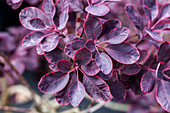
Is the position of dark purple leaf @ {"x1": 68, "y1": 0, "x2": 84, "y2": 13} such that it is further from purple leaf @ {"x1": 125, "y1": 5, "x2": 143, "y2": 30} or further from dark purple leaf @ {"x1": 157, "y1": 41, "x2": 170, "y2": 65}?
dark purple leaf @ {"x1": 157, "y1": 41, "x2": 170, "y2": 65}

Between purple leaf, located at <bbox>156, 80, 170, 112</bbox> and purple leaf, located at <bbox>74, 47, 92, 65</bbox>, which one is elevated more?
purple leaf, located at <bbox>74, 47, 92, 65</bbox>

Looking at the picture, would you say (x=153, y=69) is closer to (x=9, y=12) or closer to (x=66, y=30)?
(x=66, y=30)

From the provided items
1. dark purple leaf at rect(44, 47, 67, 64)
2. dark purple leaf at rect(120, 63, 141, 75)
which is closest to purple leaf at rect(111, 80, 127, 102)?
dark purple leaf at rect(120, 63, 141, 75)

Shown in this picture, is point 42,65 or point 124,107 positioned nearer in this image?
point 124,107

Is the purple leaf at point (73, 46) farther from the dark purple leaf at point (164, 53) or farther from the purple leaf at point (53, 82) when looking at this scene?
the dark purple leaf at point (164, 53)

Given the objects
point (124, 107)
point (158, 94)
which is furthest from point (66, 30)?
point (124, 107)
